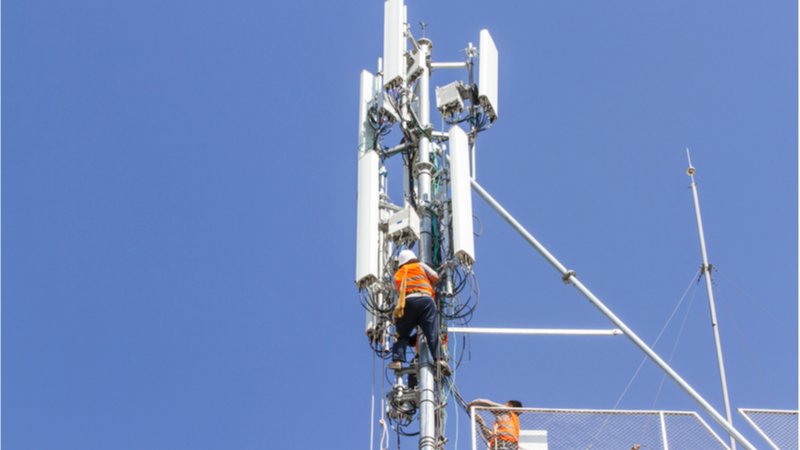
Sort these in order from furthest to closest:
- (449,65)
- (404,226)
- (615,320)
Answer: (449,65), (404,226), (615,320)

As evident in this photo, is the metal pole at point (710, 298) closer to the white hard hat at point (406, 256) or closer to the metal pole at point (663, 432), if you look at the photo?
the metal pole at point (663, 432)

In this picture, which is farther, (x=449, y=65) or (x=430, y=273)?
(x=449, y=65)

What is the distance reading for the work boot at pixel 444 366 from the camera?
12.3m

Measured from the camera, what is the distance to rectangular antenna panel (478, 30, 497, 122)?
48.3ft

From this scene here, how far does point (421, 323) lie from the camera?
40.8 ft

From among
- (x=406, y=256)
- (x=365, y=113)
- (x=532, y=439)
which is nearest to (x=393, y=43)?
(x=365, y=113)

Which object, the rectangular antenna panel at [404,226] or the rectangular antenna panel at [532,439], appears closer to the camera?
the rectangular antenna panel at [532,439]

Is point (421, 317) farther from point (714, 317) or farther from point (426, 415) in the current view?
point (714, 317)

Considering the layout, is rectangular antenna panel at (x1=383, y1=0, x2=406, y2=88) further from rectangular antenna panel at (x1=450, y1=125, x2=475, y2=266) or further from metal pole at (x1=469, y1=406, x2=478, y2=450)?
metal pole at (x1=469, y1=406, x2=478, y2=450)

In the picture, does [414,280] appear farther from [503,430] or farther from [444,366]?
[503,430]

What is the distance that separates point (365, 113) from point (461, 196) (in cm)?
271

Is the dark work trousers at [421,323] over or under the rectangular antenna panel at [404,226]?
under

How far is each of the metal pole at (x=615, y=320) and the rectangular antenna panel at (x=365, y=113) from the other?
206 centimetres

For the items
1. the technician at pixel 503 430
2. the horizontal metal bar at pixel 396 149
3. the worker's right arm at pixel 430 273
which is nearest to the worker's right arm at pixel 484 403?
the technician at pixel 503 430
